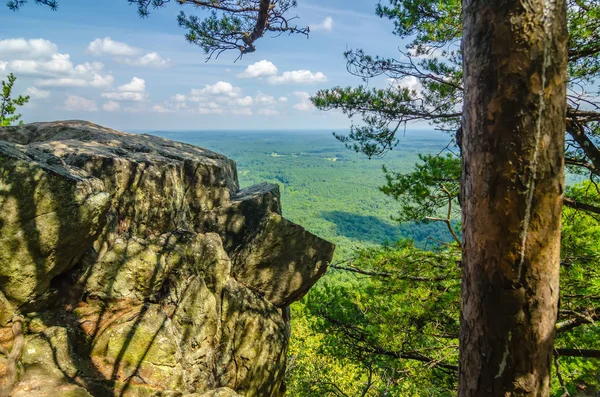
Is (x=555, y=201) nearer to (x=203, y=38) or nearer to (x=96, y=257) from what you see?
(x=96, y=257)

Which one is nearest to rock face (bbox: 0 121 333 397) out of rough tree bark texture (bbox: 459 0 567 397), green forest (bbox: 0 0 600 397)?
green forest (bbox: 0 0 600 397)

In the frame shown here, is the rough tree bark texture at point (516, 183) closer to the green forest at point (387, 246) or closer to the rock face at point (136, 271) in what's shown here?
the green forest at point (387, 246)

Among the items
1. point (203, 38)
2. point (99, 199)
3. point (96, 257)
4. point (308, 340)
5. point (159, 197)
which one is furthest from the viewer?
point (308, 340)

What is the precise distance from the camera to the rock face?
4086 mm

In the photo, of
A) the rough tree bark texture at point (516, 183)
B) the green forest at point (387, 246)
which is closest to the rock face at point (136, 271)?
the green forest at point (387, 246)

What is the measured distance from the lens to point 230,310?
6.15 m

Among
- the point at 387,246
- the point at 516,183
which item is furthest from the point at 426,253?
the point at 516,183

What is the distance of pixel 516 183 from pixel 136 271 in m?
5.04

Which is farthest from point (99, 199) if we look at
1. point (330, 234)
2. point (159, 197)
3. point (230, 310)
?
point (330, 234)

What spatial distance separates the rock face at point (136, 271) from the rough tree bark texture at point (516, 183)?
3.66m

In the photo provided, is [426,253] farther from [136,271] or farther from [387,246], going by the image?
[136,271]

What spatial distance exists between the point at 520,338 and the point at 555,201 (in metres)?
0.72

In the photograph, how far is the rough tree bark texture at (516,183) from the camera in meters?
1.75

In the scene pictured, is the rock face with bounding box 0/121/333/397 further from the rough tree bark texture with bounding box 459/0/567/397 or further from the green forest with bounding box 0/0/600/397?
the rough tree bark texture with bounding box 459/0/567/397
